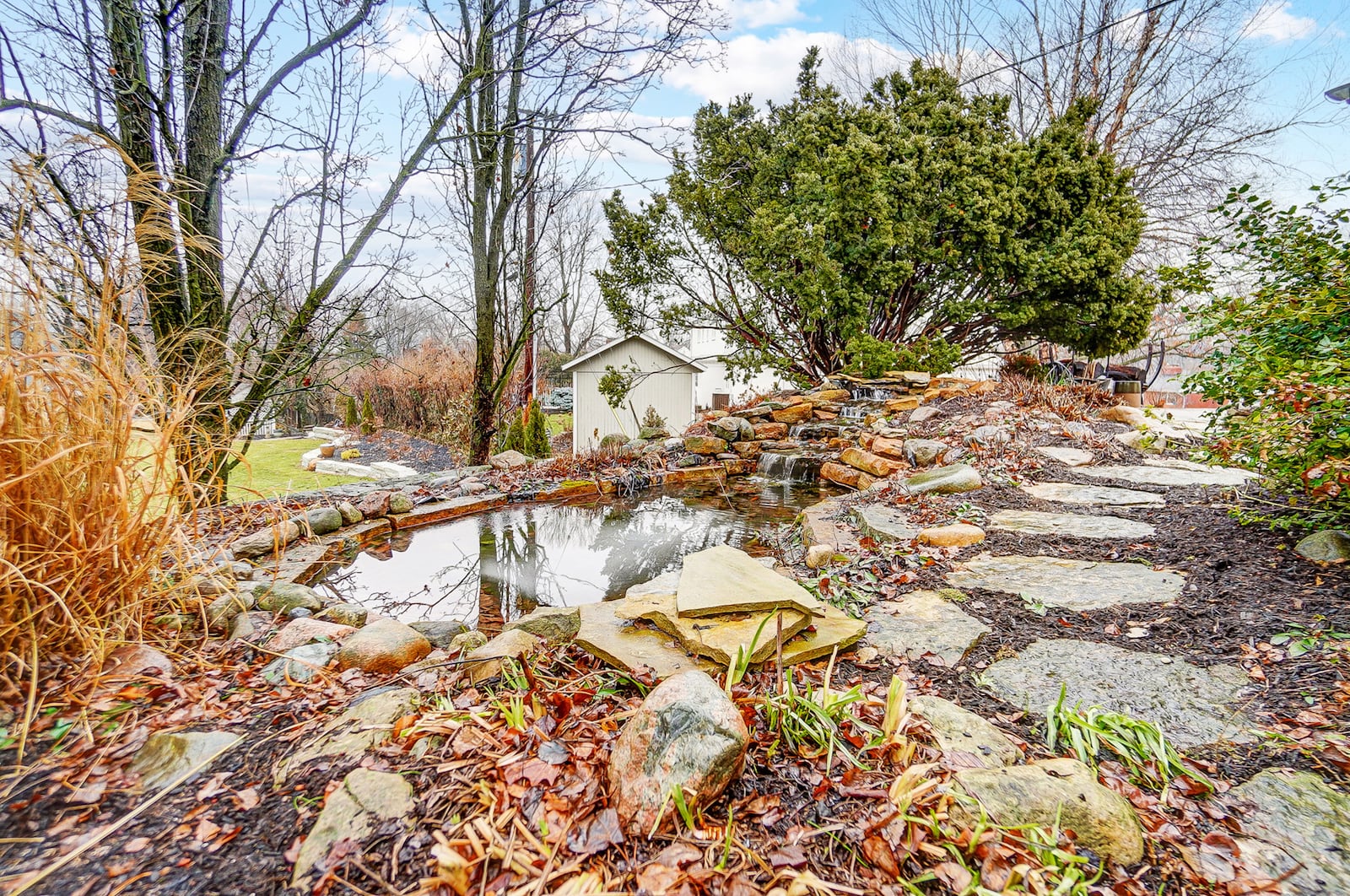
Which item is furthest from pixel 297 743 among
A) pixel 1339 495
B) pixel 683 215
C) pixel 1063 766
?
pixel 683 215

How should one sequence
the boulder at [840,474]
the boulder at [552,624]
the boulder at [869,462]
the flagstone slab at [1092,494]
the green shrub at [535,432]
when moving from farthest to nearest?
1. the green shrub at [535,432]
2. the boulder at [840,474]
3. the boulder at [869,462]
4. the flagstone slab at [1092,494]
5. the boulder at [552,624]

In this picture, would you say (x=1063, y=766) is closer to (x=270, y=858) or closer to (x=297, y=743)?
(x=270, y=858)

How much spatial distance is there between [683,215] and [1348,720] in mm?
7193

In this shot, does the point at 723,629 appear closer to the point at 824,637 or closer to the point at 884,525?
the point at 824,637

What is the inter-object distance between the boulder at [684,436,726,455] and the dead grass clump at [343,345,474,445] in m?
4.88

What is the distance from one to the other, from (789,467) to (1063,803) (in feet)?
15.5

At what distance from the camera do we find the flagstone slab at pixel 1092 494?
9.59ft

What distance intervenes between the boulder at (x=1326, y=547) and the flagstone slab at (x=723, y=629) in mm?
1674

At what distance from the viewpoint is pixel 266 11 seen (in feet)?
10.7

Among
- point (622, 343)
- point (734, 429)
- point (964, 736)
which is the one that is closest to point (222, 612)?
point (964, 736)

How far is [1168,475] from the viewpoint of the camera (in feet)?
11.1

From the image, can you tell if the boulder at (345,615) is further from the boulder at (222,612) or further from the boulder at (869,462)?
the boulder at (869,462)

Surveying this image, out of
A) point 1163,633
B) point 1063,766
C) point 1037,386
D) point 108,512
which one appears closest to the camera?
point 1063,766

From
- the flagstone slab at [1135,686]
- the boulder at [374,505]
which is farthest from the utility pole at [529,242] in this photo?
the flagstone slab at [1135,686]
